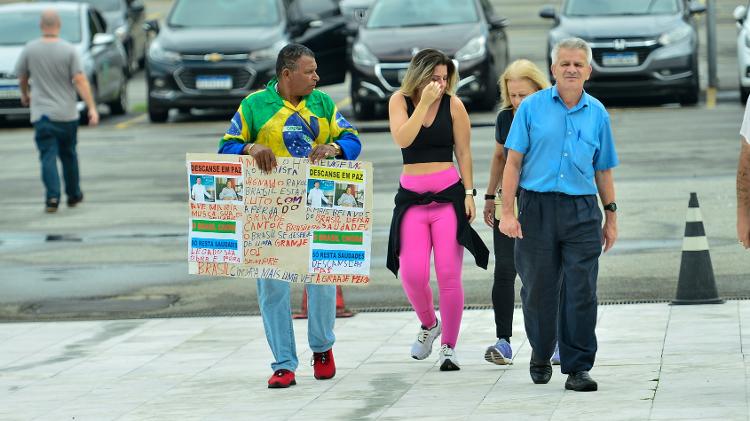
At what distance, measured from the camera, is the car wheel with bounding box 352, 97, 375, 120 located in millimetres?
23562

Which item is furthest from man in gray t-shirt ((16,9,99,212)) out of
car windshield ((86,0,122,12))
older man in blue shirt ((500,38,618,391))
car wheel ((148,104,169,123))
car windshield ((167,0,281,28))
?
car windshield ((86,0,122,12))

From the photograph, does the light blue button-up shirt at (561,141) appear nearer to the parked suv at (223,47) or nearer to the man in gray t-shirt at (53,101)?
the man in gray t-shirt at (53,101)

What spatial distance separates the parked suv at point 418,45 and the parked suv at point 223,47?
3.92 feet

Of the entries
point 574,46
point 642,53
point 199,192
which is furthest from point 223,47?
point 574,46

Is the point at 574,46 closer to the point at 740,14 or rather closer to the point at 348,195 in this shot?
the point at 348,195

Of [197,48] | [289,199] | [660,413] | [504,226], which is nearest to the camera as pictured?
[660,413]

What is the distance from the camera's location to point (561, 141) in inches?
319

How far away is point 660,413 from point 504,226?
136 cm

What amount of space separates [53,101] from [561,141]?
952 cm

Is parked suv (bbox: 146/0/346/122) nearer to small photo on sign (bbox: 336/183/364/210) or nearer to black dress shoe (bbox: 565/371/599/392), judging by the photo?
small photo on sign (bbox: 336/183/364/210)

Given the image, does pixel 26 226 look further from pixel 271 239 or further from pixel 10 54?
pixel 10 54

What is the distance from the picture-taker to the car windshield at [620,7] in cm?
2382

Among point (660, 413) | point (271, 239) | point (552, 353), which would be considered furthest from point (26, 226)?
point (660, 413)

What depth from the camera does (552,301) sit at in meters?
8.30
